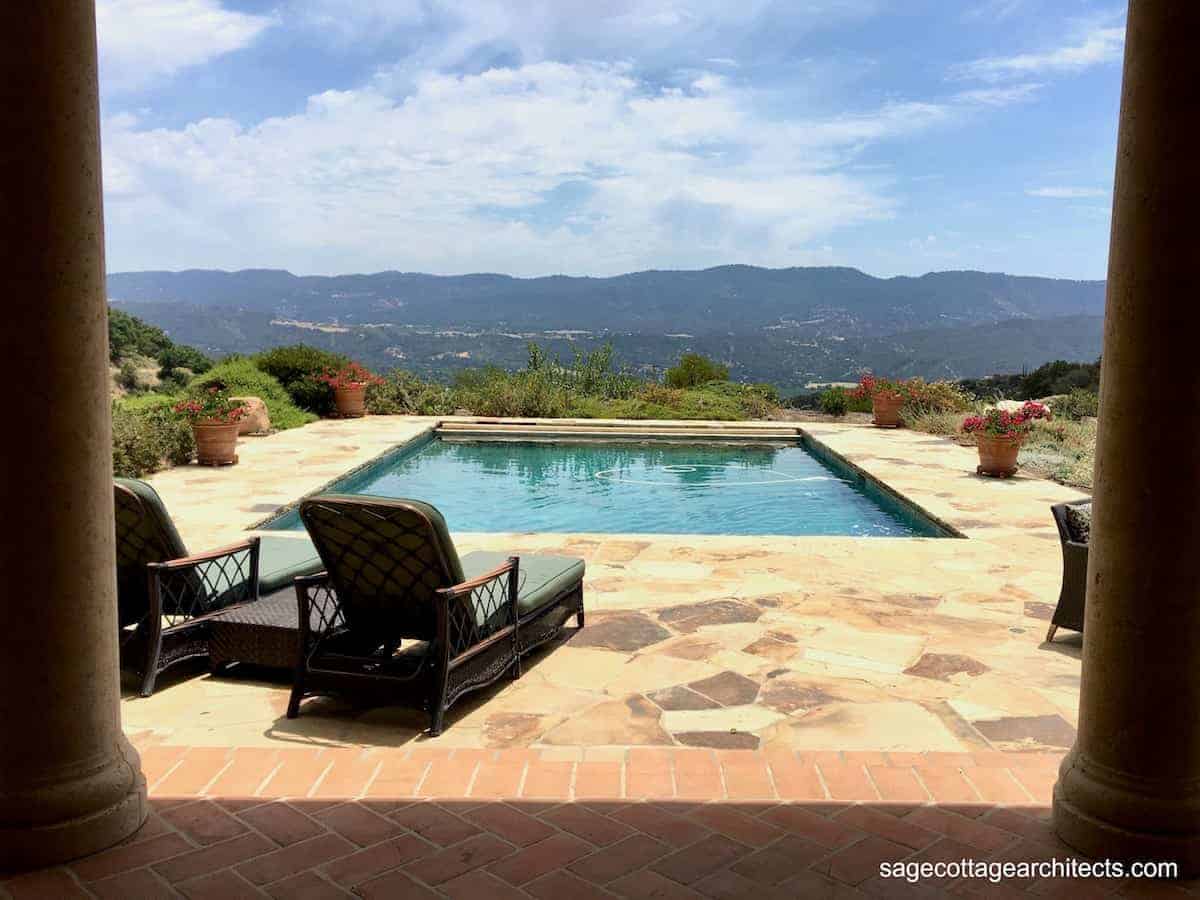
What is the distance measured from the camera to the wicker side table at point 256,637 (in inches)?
174

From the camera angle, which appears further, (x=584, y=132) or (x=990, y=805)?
(x=584, y=132)

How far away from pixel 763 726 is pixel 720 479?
9.29 meters

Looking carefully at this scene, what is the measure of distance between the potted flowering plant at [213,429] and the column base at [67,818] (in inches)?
373

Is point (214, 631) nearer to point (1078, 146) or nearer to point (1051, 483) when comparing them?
point (1051, 483)

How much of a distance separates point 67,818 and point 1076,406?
59.1ft

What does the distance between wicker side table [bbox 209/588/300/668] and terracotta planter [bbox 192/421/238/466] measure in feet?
24.9

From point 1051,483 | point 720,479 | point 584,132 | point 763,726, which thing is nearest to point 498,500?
point 720,479

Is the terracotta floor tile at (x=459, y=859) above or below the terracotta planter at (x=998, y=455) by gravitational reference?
below

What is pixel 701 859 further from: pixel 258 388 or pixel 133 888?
pixel 258 388

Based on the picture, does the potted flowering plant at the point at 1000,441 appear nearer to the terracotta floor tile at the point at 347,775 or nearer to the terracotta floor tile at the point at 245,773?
the terracotta floor tile at the point at 347,775

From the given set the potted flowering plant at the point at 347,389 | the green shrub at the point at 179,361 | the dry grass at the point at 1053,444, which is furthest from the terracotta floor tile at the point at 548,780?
the green shrub at the point at 179,361

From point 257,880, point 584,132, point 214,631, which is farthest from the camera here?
point 584,132

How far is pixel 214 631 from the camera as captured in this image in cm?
457

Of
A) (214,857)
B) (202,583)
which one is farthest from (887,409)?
(214,857)
